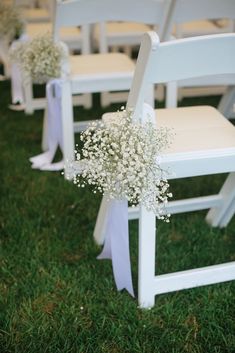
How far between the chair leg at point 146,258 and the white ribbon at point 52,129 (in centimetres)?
119

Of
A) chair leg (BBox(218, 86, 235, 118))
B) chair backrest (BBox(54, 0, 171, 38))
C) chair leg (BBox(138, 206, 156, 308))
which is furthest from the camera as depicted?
chair leg (BBox(218, 86, 235, 118))

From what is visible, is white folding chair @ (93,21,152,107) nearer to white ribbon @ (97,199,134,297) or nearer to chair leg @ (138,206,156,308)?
white ribbon @ (97,199,134,297)

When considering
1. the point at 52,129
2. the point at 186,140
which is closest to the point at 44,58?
the point at 52,129

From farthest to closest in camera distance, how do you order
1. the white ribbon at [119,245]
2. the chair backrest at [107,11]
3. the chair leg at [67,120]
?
the chair leg at [67,120]
the chair backrest at [107,11]
the white ribbon at [119,245]

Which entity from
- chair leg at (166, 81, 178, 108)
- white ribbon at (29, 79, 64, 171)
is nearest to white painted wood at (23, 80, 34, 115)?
white ribbon at (29, 79, 64, 171)

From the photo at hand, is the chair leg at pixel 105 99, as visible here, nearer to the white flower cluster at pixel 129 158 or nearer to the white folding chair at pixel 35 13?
the white folding chair at pixel 35 13

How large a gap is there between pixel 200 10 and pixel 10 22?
4.66 feet

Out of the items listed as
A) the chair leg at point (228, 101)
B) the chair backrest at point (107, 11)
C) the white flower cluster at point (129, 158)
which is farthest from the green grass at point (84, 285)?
the chair backrest at point (107, 11)

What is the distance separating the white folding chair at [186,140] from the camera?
1.67 meters

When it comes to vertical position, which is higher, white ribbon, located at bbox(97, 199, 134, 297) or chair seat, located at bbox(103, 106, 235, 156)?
chair seat, located at bbox(103, 106, 235, 156)

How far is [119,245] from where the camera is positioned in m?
2.15

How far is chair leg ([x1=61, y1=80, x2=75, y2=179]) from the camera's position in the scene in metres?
2.87

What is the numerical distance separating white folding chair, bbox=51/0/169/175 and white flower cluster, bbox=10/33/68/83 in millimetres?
83

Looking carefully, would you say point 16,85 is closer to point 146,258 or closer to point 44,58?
point 44,58
